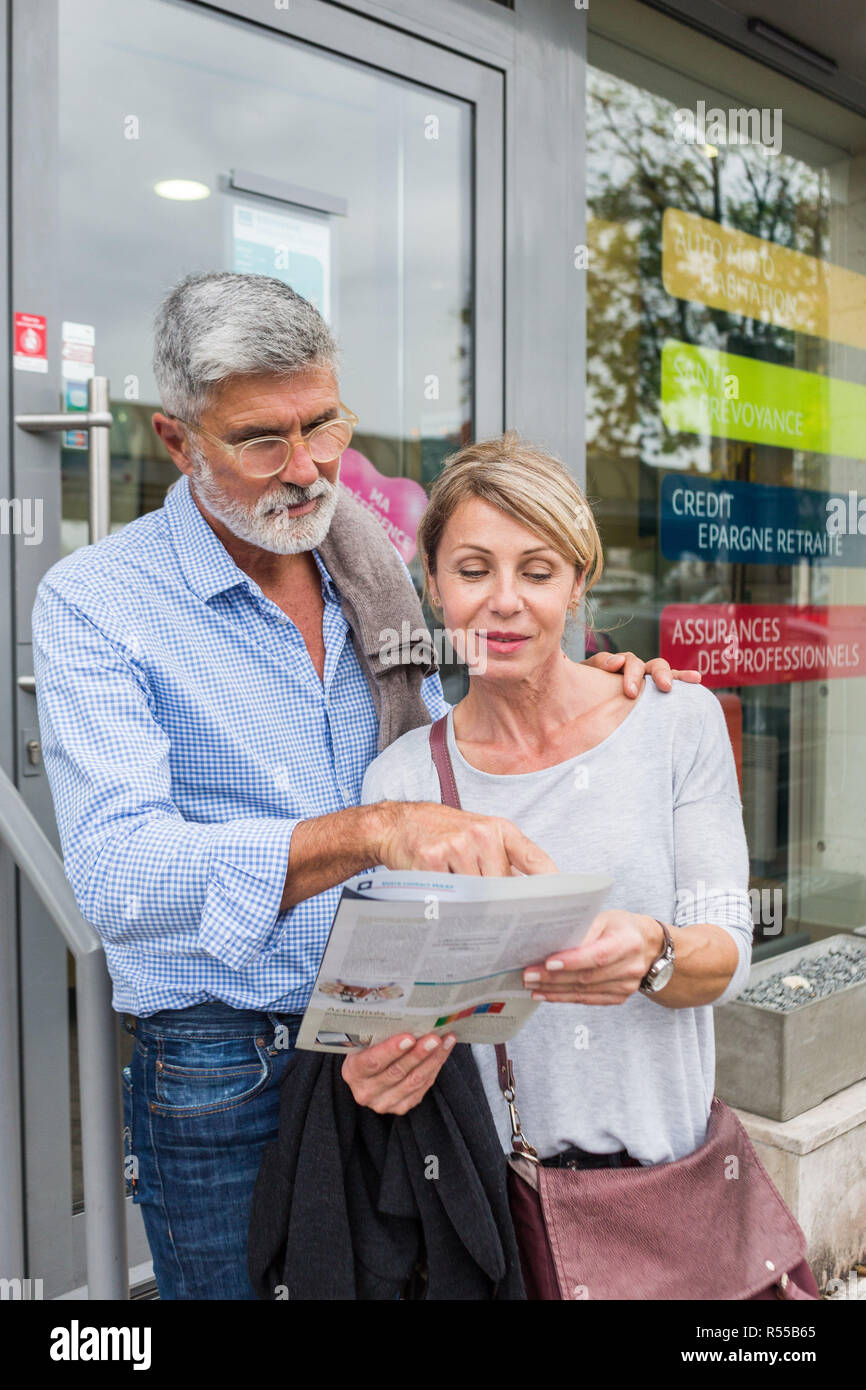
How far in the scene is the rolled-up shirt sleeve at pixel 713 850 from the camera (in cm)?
175

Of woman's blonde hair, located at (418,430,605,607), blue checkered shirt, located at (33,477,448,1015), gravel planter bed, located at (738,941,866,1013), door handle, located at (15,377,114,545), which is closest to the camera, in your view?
blue checkered shirt, located at (33,477,448,1015)

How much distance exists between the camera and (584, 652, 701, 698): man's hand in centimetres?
192

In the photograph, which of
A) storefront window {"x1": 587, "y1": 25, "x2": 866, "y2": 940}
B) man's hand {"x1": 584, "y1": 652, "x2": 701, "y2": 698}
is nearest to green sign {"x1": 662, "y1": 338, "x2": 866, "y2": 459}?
storefront window {"x1": 587, "y1": 25, "x2": 866, "y2": 940}

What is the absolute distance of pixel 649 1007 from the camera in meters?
1.79

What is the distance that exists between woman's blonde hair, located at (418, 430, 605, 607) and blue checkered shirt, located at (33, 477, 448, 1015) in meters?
0.32

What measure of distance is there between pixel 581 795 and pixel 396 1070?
497 mm

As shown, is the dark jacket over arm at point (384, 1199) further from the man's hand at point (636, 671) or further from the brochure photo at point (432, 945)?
the man's hand at point (636, 671)

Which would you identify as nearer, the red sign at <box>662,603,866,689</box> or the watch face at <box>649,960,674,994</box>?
the watch face at <box>649,960,674,994</box>

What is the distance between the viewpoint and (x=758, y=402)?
182 inches

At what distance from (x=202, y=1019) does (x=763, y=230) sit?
3905 mm

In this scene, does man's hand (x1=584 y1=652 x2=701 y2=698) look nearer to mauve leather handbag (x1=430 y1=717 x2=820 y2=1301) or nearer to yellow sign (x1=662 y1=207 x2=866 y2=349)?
mauve leather handbag (x1=430 y1=717 x2=820 y2=1301)

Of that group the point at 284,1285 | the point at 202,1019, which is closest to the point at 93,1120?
the point at 202,1019

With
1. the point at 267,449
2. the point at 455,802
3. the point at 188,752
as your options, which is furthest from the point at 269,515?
the point at 455,802
